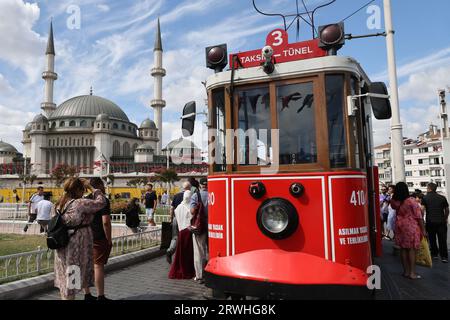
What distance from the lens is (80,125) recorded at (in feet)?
278

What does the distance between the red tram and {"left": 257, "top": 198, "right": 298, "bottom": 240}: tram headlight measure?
12mm

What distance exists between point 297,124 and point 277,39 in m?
1.25

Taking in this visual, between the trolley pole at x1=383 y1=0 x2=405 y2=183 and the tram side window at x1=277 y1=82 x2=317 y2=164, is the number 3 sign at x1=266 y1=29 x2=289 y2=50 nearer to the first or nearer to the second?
the tram side window at x1=277 y1=82 x2=317 y2=164

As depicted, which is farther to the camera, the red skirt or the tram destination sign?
the red skirt

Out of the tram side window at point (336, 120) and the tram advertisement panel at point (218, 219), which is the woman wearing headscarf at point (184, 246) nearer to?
the tram advertisement panel at point (218, 219)

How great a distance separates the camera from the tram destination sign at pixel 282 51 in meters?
4.28

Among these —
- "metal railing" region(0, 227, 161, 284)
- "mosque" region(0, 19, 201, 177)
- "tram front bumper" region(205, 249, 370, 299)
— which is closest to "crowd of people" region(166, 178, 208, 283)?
"tram front bumper" region(205, 249, 370, 299)

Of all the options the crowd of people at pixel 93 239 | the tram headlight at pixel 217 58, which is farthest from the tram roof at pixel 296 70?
the crowd of people at pixel 93 239

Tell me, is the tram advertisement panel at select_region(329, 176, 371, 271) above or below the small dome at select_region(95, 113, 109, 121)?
below

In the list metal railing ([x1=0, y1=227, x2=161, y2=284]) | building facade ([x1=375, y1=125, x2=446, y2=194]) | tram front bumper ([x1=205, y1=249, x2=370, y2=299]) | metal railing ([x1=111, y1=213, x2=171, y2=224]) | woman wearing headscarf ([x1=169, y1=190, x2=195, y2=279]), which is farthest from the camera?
building facade ([x1=375, y1=125, x2=446, y2=194])

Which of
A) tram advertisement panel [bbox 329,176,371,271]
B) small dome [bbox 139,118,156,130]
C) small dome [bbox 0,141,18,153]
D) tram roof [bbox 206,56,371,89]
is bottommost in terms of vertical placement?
tram advertisement panel [bbox 329,176,371,271]

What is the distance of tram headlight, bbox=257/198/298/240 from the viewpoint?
3.89 metres

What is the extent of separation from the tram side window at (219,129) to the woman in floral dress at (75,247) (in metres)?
1.63
